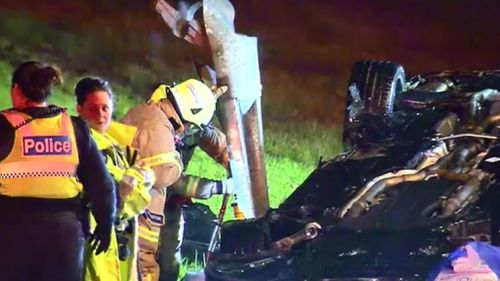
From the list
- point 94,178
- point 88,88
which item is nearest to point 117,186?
point 94,178

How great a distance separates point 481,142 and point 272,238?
3.55ft

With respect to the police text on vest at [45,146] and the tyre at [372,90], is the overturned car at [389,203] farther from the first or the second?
the police text on vest at [45,146]

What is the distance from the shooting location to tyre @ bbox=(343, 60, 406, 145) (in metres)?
5.22

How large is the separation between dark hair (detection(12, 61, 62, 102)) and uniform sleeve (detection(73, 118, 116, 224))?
15 cm

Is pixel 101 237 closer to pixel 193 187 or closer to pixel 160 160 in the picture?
pixel 160 160

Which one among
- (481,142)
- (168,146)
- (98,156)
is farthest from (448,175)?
(98,156)

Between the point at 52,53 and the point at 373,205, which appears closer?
the point at 373,205

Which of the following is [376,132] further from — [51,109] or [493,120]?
[51,109]

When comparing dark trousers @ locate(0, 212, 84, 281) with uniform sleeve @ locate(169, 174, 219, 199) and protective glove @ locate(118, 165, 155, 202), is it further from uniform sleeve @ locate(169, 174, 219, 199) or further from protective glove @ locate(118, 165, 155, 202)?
uniform sleeve @ locate(169, 174, 219, 199)

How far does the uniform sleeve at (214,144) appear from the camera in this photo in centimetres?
471

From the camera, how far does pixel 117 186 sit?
10.8 ft

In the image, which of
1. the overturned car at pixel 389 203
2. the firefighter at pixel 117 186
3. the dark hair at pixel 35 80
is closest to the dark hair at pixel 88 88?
the firefighter at pixel 117 186

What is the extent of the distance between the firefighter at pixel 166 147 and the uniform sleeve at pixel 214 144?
0.02m

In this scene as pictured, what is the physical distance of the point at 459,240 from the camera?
371 cm
